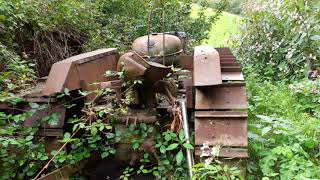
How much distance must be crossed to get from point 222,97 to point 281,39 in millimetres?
4268

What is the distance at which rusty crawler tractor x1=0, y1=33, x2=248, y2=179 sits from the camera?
2.59 m

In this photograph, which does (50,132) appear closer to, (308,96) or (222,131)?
(222,131)

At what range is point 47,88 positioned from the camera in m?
2.92

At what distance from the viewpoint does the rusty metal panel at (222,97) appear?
2787 mm

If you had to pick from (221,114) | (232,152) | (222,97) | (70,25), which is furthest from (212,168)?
(70,25)

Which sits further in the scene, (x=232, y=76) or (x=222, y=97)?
(x=232, y=76)

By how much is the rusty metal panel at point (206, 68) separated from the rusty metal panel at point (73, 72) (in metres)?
1.09

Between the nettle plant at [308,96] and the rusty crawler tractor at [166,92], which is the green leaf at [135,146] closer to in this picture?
the rusty crawler tractor at [166,92]

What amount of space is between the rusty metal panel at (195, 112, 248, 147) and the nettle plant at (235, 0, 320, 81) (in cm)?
310

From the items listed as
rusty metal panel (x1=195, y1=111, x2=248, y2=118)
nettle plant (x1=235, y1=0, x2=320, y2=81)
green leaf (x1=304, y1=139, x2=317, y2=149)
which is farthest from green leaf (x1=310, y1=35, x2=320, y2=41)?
rusty metal panel (x1=195, y1=111, x2=248, y2=118)

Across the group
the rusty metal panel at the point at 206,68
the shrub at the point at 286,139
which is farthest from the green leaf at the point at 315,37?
the rusty metal panel at the point at 206,68

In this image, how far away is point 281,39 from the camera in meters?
6.56

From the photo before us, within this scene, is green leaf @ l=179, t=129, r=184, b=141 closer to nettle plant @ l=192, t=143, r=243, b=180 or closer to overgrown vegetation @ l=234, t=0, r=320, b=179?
nettle plant @ l=192, t=143, r=243, b=180

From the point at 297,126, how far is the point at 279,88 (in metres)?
2.07
